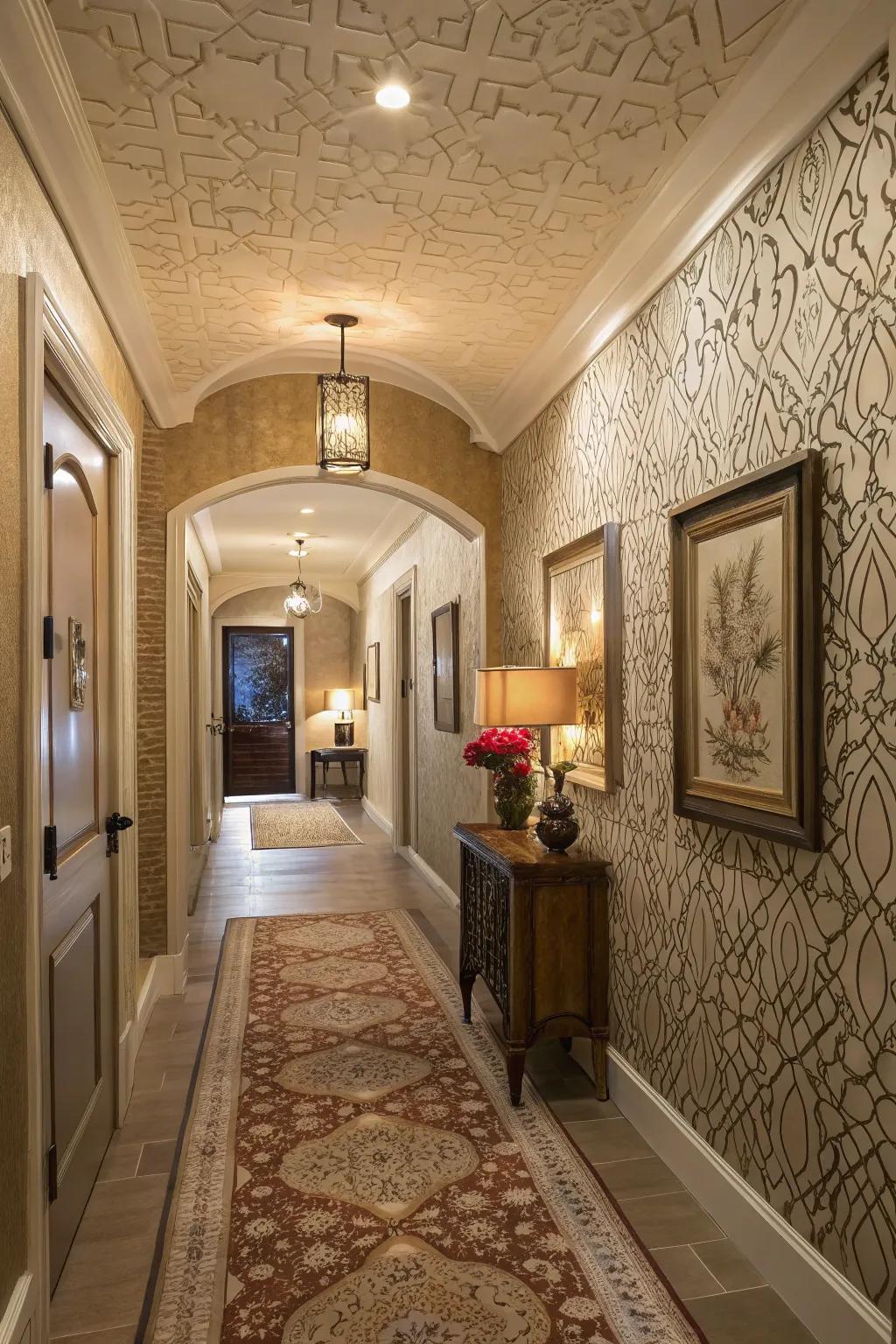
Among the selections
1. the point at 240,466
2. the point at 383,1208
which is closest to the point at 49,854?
the point at 383,1208

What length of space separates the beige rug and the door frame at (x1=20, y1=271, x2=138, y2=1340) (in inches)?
196

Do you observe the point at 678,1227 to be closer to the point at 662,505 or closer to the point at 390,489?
the point at 662,505

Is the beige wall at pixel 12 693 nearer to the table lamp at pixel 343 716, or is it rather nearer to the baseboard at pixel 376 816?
the baseboard at pixel 376 816

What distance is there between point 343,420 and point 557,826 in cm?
189

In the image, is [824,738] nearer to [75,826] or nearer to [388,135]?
[388,135]

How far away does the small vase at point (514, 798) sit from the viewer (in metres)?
3.58

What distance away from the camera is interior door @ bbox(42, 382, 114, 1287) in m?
2.12

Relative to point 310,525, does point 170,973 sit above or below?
below

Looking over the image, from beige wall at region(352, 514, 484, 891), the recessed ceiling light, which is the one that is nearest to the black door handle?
beige wall at region(352, 514, 484, 891)

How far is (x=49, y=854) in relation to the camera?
2.10m

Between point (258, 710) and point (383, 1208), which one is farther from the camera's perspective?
point (258, 710)

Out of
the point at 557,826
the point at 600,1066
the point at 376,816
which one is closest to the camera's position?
the point at 600,1066

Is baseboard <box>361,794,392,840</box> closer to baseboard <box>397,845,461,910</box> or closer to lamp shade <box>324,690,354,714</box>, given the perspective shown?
baseboard <box>397,845,461,910</box>

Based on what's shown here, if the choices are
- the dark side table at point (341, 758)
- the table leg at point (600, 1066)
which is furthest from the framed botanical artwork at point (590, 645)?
the dark side table at point (341, 758)
